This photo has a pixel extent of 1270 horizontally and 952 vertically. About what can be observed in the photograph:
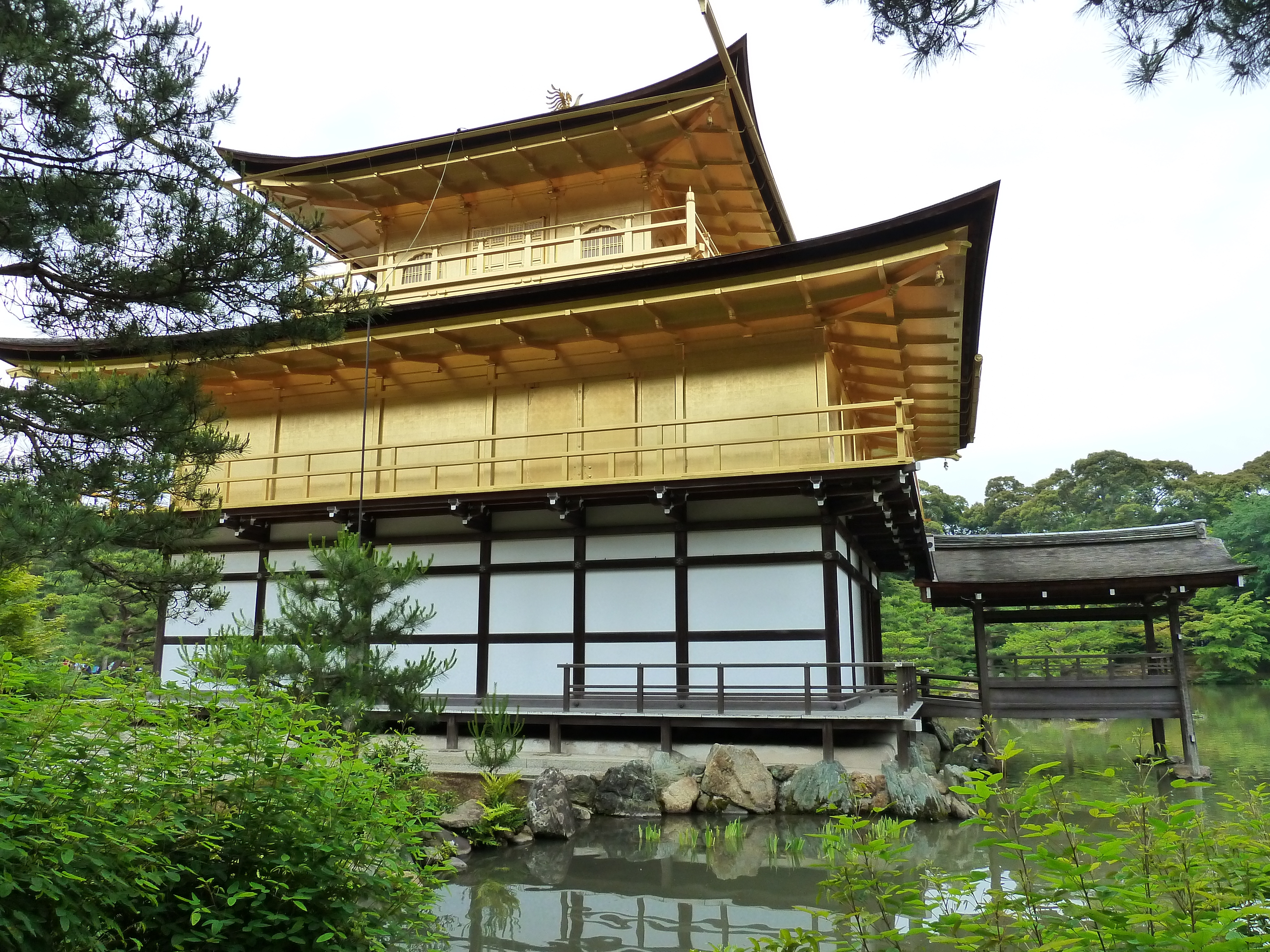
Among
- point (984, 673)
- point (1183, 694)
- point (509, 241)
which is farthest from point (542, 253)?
point (1183, 694)

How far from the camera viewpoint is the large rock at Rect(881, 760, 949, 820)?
10.7m

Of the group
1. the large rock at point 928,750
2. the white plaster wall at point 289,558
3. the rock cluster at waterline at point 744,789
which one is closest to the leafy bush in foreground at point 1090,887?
the rock cluster at waterline at point 744,789

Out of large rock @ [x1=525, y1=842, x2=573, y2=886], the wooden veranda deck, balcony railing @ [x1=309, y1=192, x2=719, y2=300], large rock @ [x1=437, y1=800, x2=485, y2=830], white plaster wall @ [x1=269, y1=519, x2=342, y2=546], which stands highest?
balcony railing @ [x1=309, y1=192, x2=719, y2=300]

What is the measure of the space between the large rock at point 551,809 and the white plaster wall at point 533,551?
4458 mm

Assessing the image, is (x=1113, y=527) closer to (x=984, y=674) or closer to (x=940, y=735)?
(x=940, y=735)

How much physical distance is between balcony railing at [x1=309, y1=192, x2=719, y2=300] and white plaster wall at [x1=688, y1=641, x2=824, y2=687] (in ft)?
20.2

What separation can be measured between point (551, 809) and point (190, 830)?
6702mm

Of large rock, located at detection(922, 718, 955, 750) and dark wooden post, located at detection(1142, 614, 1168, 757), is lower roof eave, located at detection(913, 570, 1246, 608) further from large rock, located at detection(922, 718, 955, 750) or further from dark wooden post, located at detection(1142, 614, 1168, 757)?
large rock, located at detection(922, 718, 955, 750)

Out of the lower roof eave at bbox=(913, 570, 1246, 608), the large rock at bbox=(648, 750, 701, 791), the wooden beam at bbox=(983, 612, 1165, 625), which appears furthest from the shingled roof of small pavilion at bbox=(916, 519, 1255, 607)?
the large rock at bbox=(648, 750, 701, 791)

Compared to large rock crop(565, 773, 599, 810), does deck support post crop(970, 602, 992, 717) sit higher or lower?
higher

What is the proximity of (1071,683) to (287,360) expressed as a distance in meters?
14.2

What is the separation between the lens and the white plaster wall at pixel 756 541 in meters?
12.9

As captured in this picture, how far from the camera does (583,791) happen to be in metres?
10.8

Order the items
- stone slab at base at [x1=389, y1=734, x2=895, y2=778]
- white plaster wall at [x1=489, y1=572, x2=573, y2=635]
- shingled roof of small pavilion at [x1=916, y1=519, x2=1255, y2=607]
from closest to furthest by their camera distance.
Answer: stone slab at base at [x1=389, y1=734, x2=895, y2=778]
white plaster wall at [x1=489, y1=572, x2=573, y2=635]
shingled roof of small pavilion at [x1=916, y1=519, x2=1255, y2=607]
